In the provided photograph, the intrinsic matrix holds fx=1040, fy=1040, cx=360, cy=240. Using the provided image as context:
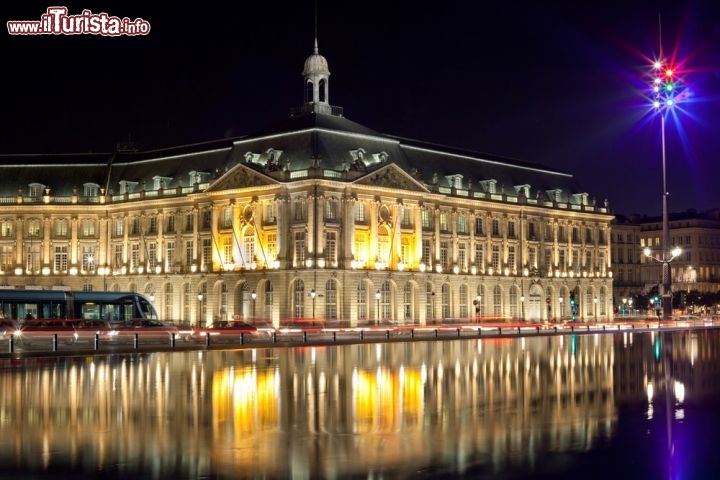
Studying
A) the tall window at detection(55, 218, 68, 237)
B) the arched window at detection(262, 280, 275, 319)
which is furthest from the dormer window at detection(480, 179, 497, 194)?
the tall window at detection(55, 218, 68, 237)

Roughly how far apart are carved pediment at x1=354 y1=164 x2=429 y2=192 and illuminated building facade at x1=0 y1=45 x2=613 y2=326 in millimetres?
233

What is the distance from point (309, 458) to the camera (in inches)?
770

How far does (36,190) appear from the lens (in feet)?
410

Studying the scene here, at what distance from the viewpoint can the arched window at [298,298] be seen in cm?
10031

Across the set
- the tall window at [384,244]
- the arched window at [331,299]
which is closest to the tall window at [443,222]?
the tall window at [384,244]

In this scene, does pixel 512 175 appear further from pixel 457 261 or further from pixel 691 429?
pixel 691 429

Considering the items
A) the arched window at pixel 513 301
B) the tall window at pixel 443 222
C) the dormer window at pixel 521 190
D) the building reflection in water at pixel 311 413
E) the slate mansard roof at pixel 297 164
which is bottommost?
the building reflection in water at pixel 311 413

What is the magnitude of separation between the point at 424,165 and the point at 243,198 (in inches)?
868

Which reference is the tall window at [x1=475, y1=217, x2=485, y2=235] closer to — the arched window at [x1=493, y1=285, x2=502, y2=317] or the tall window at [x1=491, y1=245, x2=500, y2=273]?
the tall window at [x1=491, y1=245, x2=500, y2=273]

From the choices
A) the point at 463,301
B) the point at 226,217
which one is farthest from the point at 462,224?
the point at 226,217

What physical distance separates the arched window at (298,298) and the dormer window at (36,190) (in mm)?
41246

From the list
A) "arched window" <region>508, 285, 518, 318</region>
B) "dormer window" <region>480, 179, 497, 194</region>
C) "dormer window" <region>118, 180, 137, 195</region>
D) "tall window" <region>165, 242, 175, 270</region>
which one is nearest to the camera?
"tall window" <region>165, 242, 175, 270</region>

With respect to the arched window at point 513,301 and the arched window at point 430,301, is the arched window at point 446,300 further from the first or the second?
the arched window at point 513,301

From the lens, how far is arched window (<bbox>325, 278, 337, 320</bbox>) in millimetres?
100250
